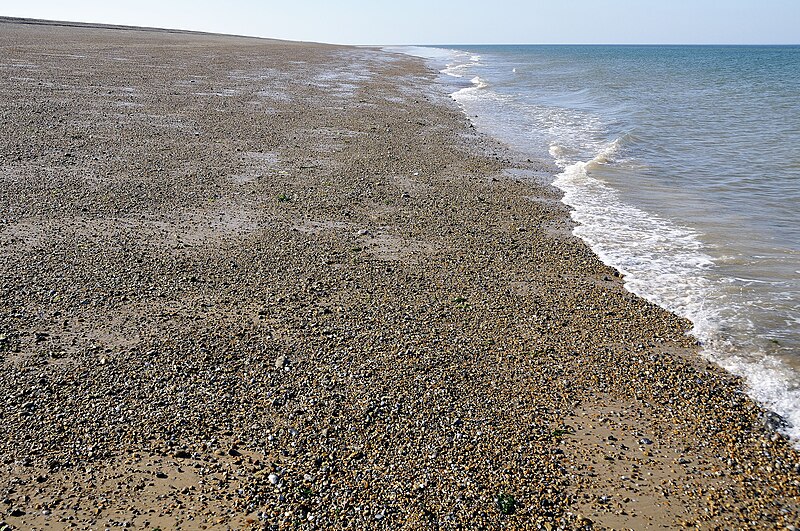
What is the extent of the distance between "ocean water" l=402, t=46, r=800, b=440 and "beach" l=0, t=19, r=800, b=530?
2.48 feet

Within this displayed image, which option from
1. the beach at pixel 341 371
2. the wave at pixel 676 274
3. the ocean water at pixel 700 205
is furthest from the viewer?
the ocean water at pixel 700 205

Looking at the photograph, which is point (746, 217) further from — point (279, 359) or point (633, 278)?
point (279, 359)

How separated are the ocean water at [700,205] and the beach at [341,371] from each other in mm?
755

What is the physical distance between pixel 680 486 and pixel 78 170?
14.2m

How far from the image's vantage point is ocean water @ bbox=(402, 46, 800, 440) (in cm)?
830

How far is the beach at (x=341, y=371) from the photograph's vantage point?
205 inches

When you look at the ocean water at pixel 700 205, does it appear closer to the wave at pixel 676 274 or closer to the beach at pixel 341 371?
the wave at pixel 676 274


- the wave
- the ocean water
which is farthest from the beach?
the ocean water

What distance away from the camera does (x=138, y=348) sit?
7242mm

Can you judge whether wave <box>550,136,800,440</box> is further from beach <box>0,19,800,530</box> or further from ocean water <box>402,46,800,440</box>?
beach <box>0,19,800,530</box>

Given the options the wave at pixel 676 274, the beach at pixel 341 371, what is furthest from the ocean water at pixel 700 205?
the beach at pixel 341 371

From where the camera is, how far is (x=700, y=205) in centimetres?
1411

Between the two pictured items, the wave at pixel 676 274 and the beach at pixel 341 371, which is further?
the wave at pixel 676 274

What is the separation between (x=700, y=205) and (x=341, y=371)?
35.9ft
